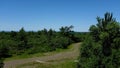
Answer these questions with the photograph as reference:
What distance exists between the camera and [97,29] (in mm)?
25578

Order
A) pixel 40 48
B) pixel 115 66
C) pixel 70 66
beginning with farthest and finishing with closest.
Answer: pixel 40 48, pixel 70 66, pixel 115 66

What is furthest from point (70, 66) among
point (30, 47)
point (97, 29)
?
point (30, 47)

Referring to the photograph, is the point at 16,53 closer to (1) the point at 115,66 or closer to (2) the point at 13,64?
(2) the point at 13,64

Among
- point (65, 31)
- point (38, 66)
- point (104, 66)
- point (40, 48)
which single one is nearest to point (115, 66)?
point (104, 66)

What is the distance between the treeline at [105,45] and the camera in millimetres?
24297

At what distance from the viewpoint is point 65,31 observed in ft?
314

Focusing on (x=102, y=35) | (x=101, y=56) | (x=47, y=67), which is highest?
(x=102, y=35)

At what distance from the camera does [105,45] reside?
82.0 feet

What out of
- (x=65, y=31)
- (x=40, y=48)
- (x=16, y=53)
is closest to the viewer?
(x=16, y=53)

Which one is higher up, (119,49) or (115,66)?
(119,49)

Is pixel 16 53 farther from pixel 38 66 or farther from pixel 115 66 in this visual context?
pixel 115 66

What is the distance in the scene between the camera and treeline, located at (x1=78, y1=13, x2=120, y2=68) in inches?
957

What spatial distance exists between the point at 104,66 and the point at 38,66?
78.6 ft

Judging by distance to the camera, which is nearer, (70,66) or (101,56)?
(101,56)
